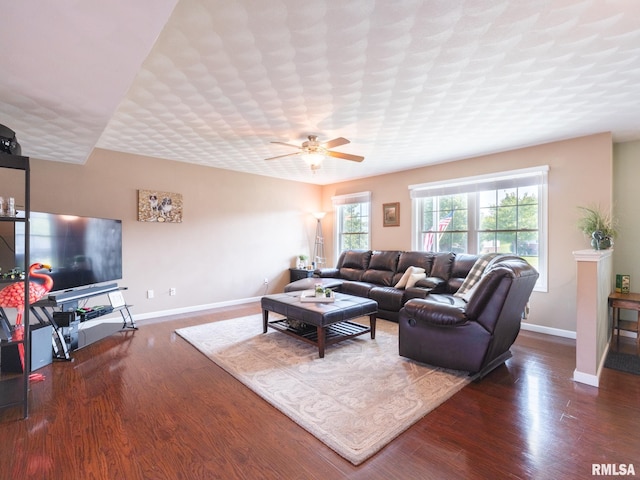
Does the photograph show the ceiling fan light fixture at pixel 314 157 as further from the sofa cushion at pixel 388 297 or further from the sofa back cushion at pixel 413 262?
the sofa back cushion at pixel 413 262

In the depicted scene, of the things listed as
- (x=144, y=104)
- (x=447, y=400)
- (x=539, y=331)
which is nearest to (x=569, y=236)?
(x=539, y=331)

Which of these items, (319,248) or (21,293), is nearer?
(21,293)

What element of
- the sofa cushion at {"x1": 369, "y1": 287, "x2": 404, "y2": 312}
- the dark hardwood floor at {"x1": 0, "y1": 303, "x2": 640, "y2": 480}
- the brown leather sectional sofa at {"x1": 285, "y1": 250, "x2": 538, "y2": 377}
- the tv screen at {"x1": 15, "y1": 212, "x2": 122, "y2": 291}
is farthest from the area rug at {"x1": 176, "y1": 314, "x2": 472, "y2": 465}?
the tv screen at {"x1": 15, "y1": 212, "x2": 122, "y2": 291}

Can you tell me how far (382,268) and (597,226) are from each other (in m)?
2.94

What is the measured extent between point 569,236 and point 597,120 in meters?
1.42

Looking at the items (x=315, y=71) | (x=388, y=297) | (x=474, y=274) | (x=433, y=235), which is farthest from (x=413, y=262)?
(x=315, y=71)

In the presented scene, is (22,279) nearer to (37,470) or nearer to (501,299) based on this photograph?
(37,470)

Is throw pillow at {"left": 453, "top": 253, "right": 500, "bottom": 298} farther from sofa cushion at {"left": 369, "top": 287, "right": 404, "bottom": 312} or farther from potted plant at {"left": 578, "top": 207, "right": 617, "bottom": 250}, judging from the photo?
potted plant at {"left": 578, "top": 207, "right": 617, "bottom": 250}

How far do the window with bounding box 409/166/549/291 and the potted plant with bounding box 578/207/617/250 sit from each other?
0.43 m

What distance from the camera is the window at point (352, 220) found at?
6457 millimetres

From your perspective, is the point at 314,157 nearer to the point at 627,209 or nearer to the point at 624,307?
the point at 624,307

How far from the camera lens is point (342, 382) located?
2.62 m

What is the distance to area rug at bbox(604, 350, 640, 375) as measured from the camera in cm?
288

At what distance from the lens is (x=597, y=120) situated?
3.32 meters
